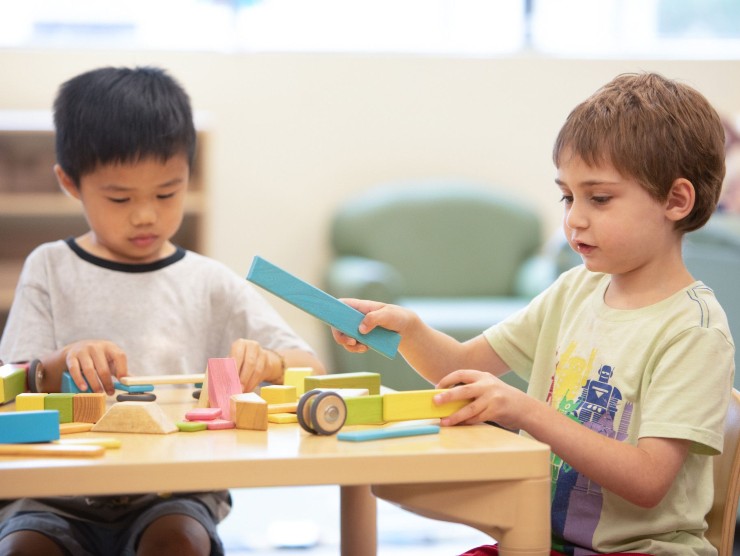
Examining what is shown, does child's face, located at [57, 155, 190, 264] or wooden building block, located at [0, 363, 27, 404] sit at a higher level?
child's face, located at [57, 155, 190, 264]

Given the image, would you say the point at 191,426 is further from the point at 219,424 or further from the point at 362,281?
the point at 362,281

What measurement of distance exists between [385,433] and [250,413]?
15 cm

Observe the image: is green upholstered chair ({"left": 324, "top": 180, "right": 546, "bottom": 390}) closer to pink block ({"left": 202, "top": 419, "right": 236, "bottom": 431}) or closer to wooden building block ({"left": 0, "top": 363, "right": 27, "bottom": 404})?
wooden building block ({"left": 0, "top": 363, "right": 27, "bottom": 404})

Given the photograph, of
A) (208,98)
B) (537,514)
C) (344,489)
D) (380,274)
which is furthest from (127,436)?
(208,98)

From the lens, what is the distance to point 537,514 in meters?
0.87

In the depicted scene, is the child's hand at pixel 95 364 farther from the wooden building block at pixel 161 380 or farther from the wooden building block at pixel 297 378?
the wooden building block at pixel 297 378

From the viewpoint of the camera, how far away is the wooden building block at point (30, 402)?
3.39 ft

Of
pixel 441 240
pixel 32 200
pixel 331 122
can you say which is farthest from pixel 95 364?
pixel 331 122

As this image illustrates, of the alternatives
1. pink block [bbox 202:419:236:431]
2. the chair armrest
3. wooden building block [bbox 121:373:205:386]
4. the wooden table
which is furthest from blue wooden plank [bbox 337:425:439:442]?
the chair armrest

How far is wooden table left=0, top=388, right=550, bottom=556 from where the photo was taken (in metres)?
0.79

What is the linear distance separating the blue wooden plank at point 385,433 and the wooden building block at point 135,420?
174 millimetres

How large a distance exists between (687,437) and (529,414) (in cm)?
17

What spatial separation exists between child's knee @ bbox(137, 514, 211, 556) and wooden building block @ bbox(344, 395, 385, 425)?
0.36 m

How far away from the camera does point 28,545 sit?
121 cm
